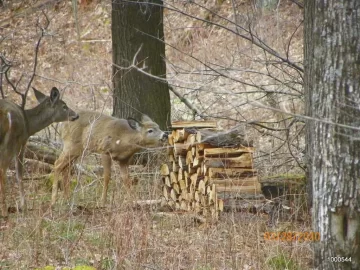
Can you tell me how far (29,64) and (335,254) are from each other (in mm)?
17397

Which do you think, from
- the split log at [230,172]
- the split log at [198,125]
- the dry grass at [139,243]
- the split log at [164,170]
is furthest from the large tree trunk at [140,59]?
the dry grass at [139,243]

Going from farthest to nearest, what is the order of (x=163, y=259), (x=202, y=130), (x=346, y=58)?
(x=202, y=130), (x=163, y=259), (x=346, y=58)

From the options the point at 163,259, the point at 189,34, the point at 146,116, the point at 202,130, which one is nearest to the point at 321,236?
the point at 163,259

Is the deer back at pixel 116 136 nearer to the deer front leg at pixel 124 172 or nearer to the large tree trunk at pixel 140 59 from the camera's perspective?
the deer front leg at pixel 124 172

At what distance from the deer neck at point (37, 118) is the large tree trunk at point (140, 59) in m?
1.14

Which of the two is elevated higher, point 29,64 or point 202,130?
point 29,64

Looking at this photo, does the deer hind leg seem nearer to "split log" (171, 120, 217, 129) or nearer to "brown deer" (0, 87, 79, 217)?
"brown deer" (0, 87, 79, 217)

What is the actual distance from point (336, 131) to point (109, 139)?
6.47m

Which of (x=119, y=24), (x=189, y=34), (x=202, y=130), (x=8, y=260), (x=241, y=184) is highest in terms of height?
(x=189, y=34)

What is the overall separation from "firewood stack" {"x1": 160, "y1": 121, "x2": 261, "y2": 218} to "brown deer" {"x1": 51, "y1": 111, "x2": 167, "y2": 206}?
3.47ft

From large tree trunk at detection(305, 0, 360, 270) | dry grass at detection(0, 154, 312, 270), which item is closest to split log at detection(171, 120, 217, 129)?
dry grass at detection(0, 154, 312, 270)

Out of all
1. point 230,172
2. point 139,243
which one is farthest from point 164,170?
point 139,243

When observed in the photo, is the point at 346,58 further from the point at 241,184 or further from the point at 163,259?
the point at 241,184

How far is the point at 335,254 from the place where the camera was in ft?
18.7
